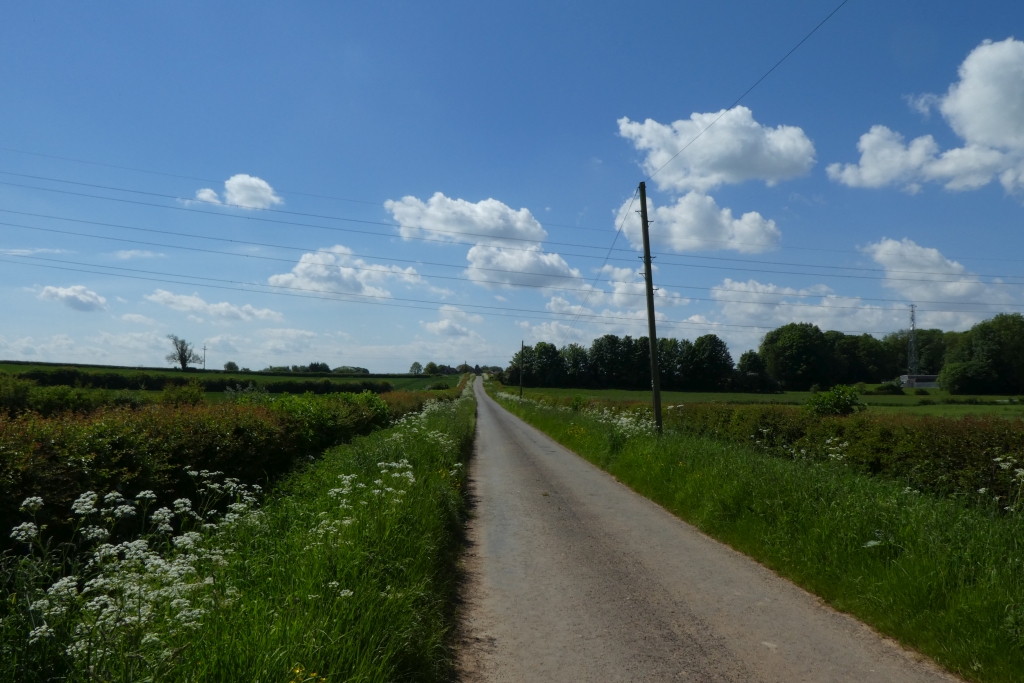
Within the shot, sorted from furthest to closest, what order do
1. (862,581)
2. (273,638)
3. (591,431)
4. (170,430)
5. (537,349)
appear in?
(537,349) < (591,431) < (170,430) < (862,581) < (273,638)

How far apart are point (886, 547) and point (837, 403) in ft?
46.7

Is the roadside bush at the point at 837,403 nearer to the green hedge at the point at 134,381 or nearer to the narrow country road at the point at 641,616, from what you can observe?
the narrow country road at the point at 641,616

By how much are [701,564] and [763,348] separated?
9304cm

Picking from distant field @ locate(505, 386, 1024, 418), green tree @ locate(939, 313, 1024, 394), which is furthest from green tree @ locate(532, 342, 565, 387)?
green tree @ locate(939, 313, 1024, 394)

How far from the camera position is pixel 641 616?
5.82 metres

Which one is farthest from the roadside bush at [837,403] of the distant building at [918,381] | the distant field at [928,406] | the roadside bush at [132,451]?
the distant building at [918,381]

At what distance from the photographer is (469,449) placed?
22.3 metres

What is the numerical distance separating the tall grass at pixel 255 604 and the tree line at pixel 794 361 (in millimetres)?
65178

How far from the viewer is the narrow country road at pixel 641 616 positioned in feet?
15.4

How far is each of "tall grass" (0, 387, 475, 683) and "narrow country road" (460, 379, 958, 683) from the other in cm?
66

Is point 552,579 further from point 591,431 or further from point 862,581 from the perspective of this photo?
point 591,431

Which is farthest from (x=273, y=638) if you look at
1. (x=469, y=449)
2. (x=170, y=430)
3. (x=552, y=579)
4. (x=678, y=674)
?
(x=469, y=449)

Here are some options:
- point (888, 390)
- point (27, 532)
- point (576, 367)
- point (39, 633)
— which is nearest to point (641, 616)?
point (39, 633)

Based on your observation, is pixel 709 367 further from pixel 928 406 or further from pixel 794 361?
pixel 928 406
